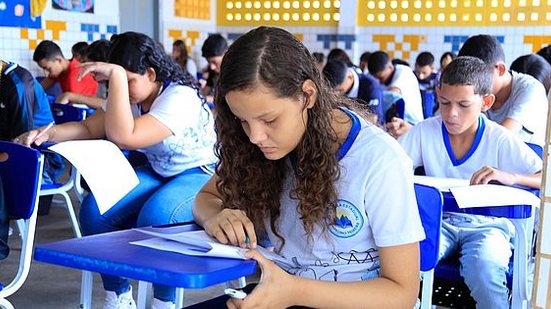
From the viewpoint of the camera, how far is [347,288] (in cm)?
132

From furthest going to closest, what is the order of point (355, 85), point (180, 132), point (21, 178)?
point (355, 85) < point (180, 132) < point (21, 178)

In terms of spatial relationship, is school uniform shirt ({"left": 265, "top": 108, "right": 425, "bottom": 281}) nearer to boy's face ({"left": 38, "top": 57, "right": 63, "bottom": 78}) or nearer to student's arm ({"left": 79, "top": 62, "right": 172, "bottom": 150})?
student's arm ({"left": 79, "top": 62, "right": 172, "bottom": 150})

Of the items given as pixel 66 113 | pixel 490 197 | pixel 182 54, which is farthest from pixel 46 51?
pixel 490 197

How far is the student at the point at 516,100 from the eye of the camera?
125 inches

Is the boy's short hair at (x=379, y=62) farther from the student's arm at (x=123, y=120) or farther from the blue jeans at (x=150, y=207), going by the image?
the student's arm at (x=123, y=120)

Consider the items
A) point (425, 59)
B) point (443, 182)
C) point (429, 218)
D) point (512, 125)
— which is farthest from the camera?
point (425, 59)

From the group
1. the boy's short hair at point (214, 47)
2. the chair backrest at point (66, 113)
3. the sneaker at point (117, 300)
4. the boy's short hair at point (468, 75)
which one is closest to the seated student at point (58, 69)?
the boy's short hair at point (214, 47)

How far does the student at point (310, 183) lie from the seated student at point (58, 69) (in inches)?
185

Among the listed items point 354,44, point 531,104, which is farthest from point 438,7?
point 531,104

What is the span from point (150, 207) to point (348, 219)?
1.09 meters

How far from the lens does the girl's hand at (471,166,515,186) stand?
7.30 ft

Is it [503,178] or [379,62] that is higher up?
[379,62]

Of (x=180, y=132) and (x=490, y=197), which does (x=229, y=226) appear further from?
(x=180, y=132)

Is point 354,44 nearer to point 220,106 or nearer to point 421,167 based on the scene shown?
point 421,167
